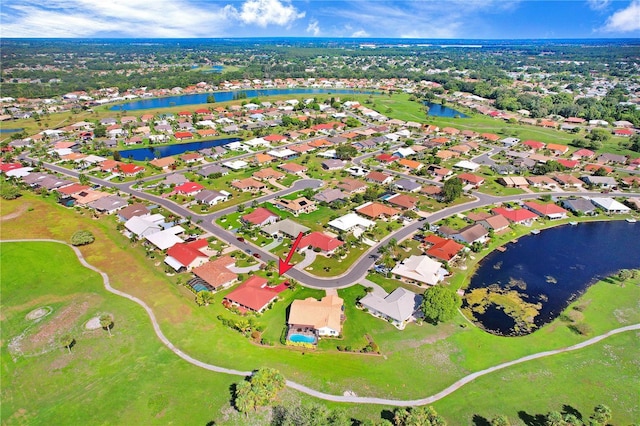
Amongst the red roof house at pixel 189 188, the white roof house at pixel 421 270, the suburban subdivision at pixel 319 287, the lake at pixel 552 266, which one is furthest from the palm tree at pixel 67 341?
the lake at pixel 552 266

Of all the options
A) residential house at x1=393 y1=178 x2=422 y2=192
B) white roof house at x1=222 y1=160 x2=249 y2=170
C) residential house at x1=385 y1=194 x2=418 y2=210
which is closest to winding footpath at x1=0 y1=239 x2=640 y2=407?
residential house at x1=385 y1=194 x2=418 y2=210

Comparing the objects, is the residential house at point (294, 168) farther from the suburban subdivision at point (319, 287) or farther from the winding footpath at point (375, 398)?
the winding footpath at point (375, 398)

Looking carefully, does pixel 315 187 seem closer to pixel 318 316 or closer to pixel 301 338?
pixel 318 316

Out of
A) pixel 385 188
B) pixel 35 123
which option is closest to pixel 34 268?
pixel 385 188

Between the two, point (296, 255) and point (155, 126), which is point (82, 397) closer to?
Result: point (296, 255)

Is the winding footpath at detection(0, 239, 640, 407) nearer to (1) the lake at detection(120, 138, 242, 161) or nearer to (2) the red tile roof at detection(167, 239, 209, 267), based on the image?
(2) the red tile roof at detection(167, 239, 209, 267)

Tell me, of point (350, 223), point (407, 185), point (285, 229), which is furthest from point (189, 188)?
point (407, 185)

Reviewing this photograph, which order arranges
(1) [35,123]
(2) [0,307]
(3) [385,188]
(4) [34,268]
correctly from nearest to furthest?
1. (2) [0,307]
2. (4) [34,268]
3. (3) [385,188]
4. (1) [35,123]
